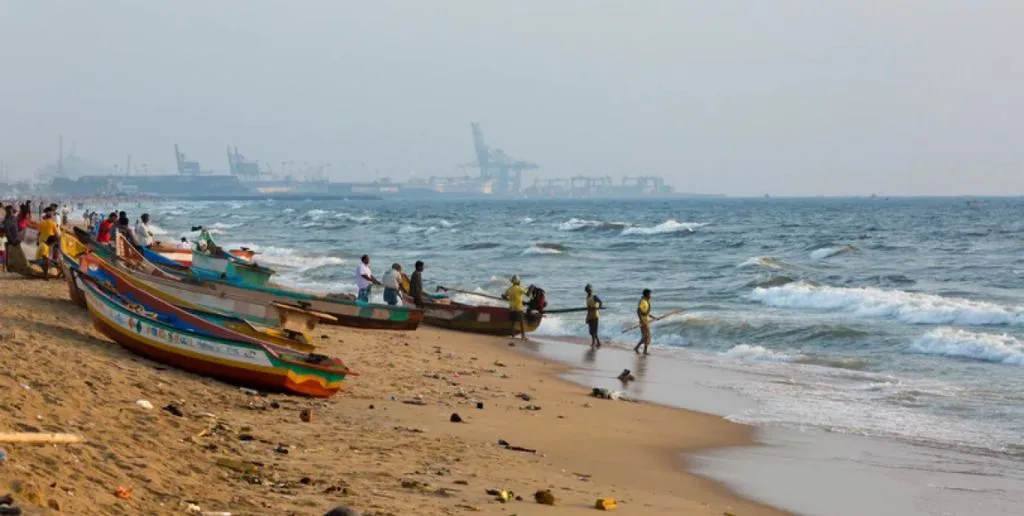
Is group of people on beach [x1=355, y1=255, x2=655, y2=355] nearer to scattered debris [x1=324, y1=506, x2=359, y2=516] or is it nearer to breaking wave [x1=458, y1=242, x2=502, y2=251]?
scattered debris [x1=324, y1=506, x2=359, y2=516]

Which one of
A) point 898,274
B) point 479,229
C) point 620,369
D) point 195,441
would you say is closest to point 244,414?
point 195,441

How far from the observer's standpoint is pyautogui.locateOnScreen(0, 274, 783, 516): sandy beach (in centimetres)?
705

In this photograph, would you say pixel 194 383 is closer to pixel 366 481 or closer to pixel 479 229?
pixel 366 481

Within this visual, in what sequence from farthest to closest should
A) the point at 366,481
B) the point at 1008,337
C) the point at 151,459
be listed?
the point at 1008,337 < the point at 366,481 < the point at 151,459

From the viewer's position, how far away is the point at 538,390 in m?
14.9

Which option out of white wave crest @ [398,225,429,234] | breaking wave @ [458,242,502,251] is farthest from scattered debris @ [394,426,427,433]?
white wave crest @ [398,225,429,234]

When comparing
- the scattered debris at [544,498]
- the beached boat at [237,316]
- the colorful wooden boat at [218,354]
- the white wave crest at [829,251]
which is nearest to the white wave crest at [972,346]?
the beached boat at [237,316]

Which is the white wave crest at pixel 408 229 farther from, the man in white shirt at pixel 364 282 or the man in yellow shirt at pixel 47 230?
the man in yellow shirt at pixel 47 230

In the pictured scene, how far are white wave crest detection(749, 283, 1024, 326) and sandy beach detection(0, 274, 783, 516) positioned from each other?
1320 cm

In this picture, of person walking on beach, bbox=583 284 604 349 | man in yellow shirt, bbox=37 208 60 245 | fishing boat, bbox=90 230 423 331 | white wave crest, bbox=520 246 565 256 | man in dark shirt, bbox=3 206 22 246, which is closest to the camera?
fishing boat, bbox=90 230 423 331

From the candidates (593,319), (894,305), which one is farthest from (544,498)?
(894,305)

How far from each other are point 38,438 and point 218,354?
4.64m

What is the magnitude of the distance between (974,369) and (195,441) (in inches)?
547

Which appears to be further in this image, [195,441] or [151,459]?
[195,441]
